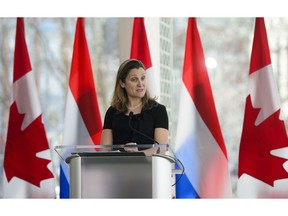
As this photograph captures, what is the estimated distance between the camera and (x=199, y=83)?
560 cm

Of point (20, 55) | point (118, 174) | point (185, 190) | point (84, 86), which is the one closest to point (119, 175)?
point (118, 174)

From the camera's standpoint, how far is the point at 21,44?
590cm

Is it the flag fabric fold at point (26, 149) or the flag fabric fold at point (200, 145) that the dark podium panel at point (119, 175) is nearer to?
the flag fabric fold at point (200, 145)

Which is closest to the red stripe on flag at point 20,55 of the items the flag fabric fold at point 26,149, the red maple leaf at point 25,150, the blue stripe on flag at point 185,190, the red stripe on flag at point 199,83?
the flag fabric fold at point 26,149

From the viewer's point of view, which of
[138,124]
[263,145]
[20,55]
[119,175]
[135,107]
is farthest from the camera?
[20,55]

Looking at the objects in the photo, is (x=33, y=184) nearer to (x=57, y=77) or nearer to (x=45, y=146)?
(x=45, y=146)

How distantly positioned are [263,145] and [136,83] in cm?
186

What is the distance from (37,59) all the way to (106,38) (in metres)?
0.71

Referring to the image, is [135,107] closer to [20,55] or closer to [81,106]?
[81,106]

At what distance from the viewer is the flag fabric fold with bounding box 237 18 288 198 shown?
17.9ft

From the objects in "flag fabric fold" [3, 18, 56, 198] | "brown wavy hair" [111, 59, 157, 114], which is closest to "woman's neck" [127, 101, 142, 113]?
"brown wavy hair" [111, 59, 157, 114]

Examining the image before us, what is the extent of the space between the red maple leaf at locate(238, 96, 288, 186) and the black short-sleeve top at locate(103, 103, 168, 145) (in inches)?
65.7
